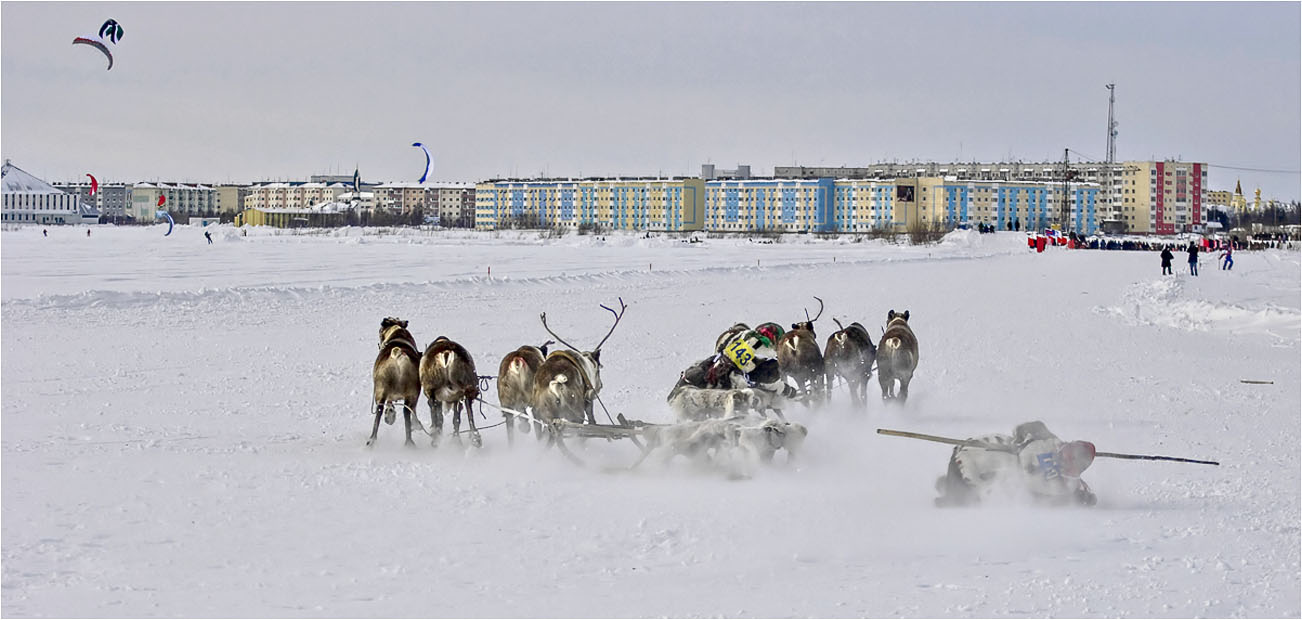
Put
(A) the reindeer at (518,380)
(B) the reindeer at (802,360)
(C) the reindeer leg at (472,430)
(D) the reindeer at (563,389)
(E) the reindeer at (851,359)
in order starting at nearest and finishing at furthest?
(D) the reindeer at (563,389) → (A) the reindeer at (518,380) → (C) the reindeer leg at (472,430) → (B) the reindeer at (802,360) → (E) the reindeer at (851,359)

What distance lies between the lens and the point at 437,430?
32.1 ft

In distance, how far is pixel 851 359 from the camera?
1166 cm

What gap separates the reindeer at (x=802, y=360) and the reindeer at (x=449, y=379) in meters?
3.10

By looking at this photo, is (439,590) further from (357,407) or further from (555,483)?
(357,407)

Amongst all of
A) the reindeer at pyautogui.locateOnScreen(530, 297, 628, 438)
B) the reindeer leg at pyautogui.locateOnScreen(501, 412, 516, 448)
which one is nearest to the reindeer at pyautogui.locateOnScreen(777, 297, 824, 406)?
the reindeer at pyautogui.locateOnScreen(530, 297, 628, 438)

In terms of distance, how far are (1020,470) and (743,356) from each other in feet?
9.57

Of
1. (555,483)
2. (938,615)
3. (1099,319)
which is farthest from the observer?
(1099,319)

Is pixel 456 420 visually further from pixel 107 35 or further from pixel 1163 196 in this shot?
pixel 1163 196

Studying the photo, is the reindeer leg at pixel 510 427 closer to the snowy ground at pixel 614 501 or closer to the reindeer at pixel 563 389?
the snowy ground at pixel 614 501

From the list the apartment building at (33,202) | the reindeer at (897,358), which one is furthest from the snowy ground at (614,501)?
the apartment building at (33,202)

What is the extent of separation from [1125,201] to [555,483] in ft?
535

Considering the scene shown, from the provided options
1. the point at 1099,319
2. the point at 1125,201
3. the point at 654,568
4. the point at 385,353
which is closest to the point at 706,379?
the point at 385,353

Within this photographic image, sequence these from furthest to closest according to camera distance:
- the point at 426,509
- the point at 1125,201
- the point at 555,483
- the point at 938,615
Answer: the point at 1125,201 → the point at 555,483 → the point at 426,509 → the point at 938,615

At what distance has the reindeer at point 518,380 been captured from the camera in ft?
31.1
